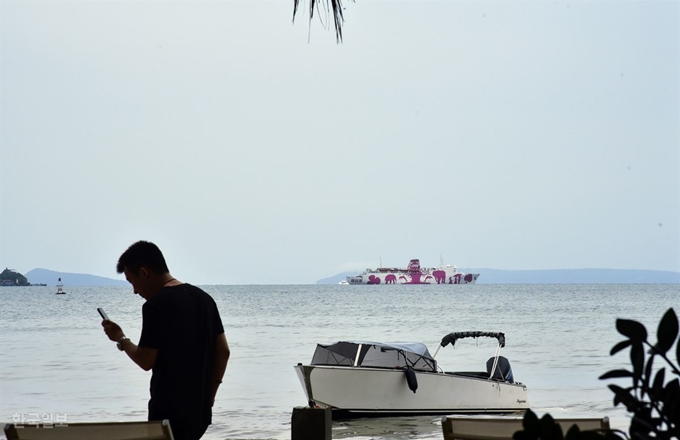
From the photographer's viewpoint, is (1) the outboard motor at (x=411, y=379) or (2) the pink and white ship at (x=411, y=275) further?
(2) the pink and white ship at (x=411, y=275)

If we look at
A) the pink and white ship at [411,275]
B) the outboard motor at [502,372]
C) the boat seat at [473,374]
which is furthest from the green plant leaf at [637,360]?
the pink and white ship at [411,275]

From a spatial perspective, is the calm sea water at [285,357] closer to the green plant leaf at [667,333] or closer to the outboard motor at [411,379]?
the outboard motor at [411,379]

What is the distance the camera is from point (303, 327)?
49.0m

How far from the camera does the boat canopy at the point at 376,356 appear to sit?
14.3 meters

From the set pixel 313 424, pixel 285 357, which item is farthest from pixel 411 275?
pixel 313 424

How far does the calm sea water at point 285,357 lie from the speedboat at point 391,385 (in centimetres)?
39

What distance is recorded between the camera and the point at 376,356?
14.4 m

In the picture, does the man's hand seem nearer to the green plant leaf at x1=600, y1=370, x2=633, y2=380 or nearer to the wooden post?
the wooden post

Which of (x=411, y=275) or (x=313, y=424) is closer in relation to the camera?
(x=313, y=424)

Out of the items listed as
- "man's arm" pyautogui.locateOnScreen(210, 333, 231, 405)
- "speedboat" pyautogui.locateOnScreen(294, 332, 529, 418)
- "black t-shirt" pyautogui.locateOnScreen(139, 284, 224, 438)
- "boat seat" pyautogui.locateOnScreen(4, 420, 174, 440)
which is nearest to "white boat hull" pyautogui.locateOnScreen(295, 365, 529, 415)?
"speedboat" pyautogui.locateOnScreen(294, 332, 529, 418)

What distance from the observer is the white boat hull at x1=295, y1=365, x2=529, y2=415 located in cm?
1412

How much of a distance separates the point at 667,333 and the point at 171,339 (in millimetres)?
2348

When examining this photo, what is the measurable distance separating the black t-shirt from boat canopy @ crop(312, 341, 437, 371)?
10801mm

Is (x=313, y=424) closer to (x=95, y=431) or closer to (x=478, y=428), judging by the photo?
(x=478, y=428)
